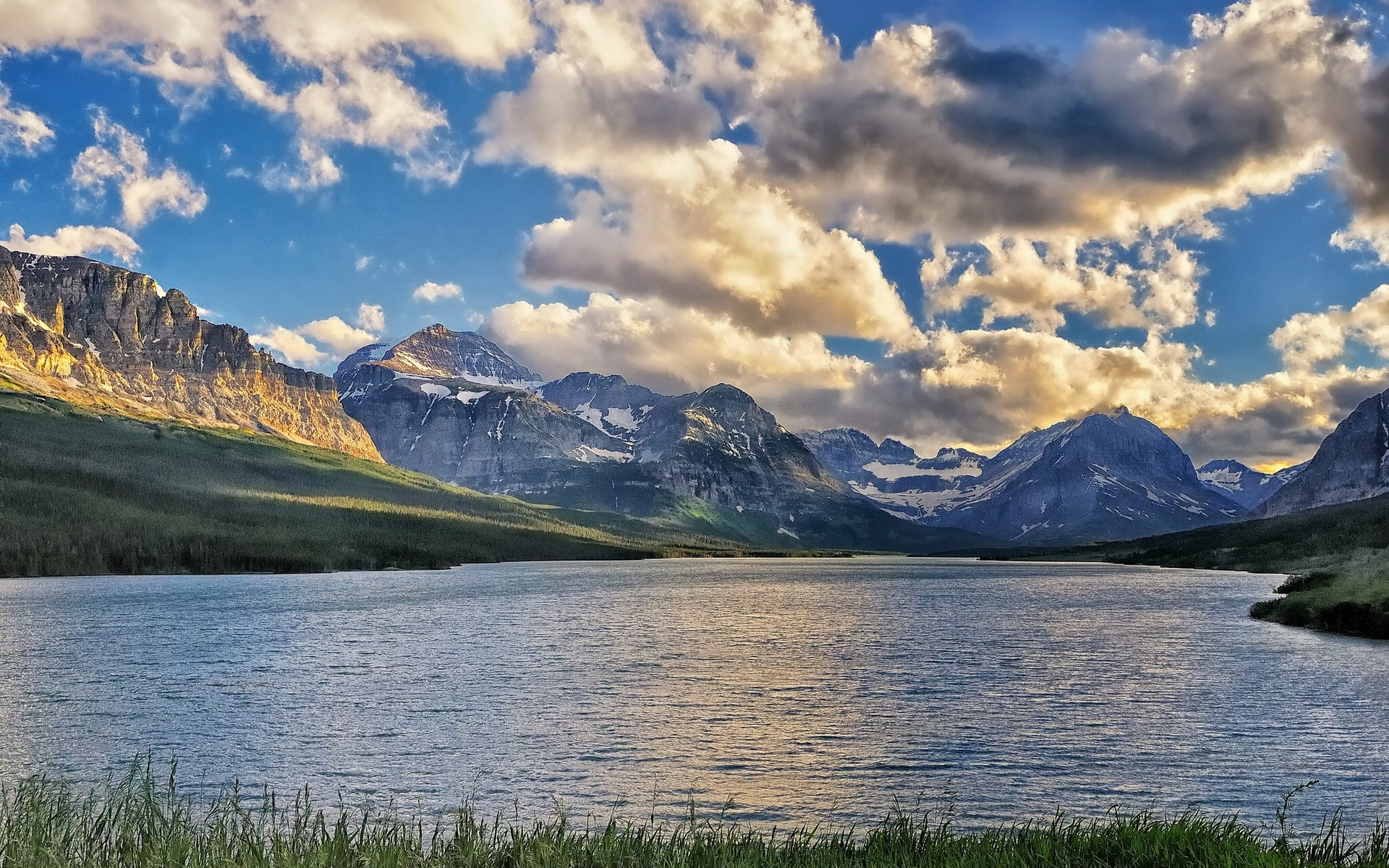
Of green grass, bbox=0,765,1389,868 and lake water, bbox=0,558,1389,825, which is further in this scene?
lake water, bbox=0,558,1389,825

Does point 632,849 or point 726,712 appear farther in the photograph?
point 726,712

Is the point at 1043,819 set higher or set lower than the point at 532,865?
lower

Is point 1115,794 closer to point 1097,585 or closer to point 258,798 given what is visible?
point 258,798

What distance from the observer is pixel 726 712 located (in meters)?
49.0

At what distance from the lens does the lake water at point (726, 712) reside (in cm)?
3441

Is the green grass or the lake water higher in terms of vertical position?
the green grass

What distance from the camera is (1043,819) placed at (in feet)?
96.2

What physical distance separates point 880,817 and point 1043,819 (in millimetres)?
5029

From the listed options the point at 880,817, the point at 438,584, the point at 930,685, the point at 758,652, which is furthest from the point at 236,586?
the point at 880,817

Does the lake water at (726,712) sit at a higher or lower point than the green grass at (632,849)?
lower

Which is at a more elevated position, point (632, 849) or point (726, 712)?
point (632, 849)

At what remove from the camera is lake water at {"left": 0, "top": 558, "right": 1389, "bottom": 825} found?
34.4 metres

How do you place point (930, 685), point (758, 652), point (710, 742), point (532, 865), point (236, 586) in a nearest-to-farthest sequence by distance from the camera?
point (532, 865), point (710, 742), point (930, 685), point (758, 652), point (236, 586)

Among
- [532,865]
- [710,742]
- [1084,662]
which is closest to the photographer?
[532,865]
